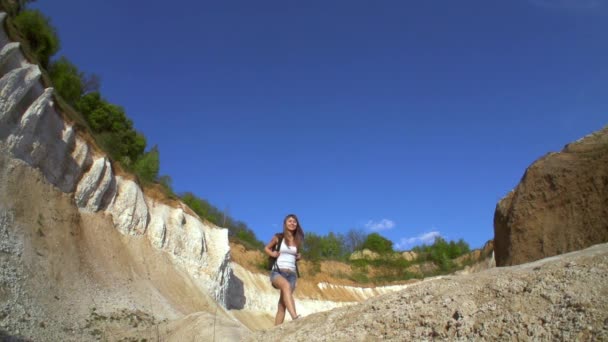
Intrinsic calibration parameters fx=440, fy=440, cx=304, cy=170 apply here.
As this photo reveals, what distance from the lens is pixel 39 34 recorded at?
2964 centimetres

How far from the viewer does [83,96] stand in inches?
1326

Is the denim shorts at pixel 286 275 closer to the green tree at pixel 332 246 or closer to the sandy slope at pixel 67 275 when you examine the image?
the sandy slope at pixel 67 275

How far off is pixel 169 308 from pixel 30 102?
8821mm

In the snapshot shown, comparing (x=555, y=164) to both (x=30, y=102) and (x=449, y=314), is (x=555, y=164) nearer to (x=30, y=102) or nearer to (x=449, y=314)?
(x=449, y=314)

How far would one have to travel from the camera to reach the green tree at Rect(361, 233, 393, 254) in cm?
7981

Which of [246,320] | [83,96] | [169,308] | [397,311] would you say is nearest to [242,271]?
[246,320]

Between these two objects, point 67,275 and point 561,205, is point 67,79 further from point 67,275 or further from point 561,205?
point 561,205

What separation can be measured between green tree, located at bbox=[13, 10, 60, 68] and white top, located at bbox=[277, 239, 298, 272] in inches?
1137

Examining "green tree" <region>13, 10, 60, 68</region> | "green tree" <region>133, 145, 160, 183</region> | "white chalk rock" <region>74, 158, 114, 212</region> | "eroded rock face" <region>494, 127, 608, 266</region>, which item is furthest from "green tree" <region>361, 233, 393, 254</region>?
"eroded rock face" <region>494, 127, 608, 266</region>

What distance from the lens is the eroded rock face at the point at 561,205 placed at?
716 cm

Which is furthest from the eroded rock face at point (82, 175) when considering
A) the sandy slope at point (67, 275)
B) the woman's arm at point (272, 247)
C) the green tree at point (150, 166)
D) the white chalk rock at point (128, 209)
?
the woman's arm at point (272, 247)

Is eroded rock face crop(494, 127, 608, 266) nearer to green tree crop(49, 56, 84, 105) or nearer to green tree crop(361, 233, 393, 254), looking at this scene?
green tree crop(49, 56, 84, 105)

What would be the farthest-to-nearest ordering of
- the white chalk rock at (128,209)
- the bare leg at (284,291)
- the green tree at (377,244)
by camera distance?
1. the green tree at (377,244)
2. the white chalk rock at (128,209)
3. the bare leg at (284,291)

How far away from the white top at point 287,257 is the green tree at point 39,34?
28885 mm
